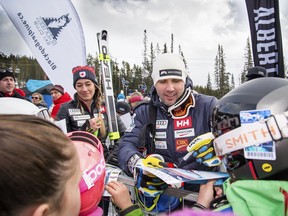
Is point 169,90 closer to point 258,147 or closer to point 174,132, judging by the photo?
point 174,132

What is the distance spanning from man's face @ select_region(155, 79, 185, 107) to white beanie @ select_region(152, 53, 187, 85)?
1.6 inches

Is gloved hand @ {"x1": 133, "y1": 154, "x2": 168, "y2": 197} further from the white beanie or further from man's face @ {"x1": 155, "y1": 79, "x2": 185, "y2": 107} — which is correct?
the white beanie

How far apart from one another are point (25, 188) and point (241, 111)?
948 millimetres

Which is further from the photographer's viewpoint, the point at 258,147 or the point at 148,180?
the point at 148,180

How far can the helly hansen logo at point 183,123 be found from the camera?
233cm

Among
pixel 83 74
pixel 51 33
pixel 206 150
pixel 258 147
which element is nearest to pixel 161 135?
pixel 206 150

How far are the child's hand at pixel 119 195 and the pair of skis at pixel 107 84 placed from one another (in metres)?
2.10

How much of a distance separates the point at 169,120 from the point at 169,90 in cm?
25

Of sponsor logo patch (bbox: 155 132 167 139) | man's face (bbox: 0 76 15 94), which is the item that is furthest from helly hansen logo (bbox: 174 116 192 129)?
man's face (bbox: 0 76 15 94)

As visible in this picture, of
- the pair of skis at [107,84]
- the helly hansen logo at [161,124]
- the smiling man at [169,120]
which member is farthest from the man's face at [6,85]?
the helly hansen logo at [161,124]

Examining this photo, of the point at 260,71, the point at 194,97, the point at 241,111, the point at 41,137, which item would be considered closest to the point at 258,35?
the point at 260,71

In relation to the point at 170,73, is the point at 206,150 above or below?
below

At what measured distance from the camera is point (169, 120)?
2389 mm

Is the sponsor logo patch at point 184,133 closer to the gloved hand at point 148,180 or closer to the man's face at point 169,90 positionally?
the man's face at point 169,90
